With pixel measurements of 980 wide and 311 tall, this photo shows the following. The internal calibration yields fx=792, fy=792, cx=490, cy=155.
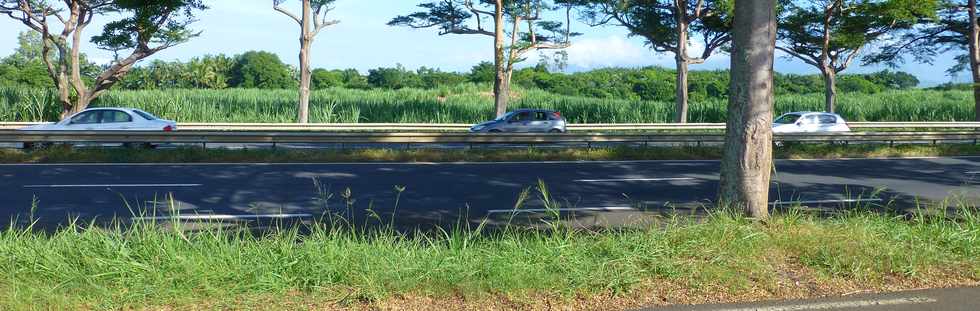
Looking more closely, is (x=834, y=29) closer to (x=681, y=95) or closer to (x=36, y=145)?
(x=681, y=95)

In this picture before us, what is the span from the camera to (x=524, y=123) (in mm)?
26688

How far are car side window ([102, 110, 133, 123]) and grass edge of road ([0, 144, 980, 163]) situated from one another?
3566mm

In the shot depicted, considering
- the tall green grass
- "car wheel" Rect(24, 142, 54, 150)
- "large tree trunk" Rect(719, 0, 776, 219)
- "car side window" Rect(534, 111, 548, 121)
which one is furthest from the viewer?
the tall green grass

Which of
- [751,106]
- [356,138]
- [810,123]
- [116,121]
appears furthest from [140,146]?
[810,123]

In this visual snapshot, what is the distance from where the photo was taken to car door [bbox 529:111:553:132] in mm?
26828

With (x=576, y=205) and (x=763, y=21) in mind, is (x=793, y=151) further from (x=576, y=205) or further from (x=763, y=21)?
(x=763, y=21)

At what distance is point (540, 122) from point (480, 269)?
21.4m

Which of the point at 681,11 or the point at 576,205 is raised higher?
the point at 681,11

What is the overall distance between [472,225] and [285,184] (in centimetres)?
501

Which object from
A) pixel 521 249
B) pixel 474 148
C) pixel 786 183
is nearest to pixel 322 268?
pixel 521 249

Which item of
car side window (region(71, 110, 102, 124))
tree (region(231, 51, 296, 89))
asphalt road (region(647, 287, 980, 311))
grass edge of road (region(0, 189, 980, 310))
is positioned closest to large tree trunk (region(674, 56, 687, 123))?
car side window (region(71, 110, 102, 124))

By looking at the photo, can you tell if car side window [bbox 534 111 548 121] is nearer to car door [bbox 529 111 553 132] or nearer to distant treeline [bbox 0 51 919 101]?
car door [bbox 529 111 553 132]

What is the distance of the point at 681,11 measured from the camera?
3197 centimetres

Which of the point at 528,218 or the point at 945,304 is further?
the point at 528,218
